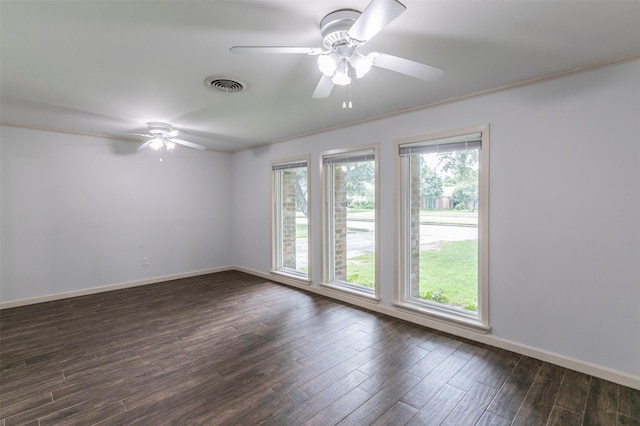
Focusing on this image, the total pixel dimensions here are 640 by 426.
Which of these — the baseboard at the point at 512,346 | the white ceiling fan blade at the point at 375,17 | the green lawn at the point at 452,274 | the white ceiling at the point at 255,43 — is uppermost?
the white ceiling at the point at 255,43

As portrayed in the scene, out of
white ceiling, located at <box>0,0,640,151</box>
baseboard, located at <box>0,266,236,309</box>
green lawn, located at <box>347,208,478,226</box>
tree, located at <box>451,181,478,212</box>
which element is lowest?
baseboard, located at <box>0,266,236,309</box>

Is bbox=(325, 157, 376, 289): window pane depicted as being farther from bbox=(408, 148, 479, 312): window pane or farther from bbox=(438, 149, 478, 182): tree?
bbox=(438, 149, 478, 182): tree

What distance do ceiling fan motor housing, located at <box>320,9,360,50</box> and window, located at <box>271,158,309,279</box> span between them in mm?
3138

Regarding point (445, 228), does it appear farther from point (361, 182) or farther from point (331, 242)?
point (331, 242)

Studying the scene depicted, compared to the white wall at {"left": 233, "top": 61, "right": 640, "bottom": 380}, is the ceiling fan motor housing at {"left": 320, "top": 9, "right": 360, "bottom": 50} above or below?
above

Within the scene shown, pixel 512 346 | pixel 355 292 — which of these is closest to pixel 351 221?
pixel 355 292

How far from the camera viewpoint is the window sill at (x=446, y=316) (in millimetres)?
2850

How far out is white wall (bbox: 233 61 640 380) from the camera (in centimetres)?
217

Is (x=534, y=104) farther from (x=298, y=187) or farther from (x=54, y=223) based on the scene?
(x=54, y=223)

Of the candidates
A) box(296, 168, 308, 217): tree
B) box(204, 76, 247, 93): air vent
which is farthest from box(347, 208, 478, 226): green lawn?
box(204, 76, 247, 93): air vent

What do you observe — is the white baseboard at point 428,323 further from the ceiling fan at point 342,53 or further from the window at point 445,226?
the ceiling fan at point 342,53

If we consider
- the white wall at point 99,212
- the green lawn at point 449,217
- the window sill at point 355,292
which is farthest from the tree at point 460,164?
the white wall at point 99,212

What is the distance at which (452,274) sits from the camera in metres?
3.21

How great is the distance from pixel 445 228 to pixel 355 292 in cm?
142
